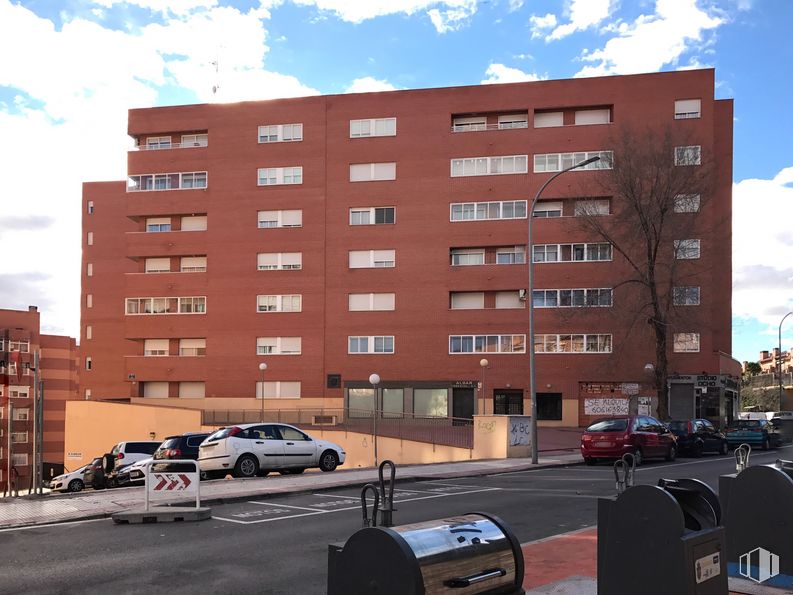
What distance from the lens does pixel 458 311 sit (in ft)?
182

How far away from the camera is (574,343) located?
5350cm

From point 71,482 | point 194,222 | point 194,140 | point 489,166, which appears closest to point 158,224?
point 194,222

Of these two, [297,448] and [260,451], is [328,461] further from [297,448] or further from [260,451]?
[260,451]

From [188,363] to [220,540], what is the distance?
50.8m

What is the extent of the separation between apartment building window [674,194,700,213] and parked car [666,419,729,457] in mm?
14290

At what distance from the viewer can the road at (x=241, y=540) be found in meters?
8.08

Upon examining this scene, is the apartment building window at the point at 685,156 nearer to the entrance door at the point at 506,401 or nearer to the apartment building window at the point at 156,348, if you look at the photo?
the entrance door at the point at 506,401

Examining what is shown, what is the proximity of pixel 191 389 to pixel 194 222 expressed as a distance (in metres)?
12.8

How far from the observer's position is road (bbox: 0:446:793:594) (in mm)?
8078

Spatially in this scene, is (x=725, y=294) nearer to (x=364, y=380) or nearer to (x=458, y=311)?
(x=458, y=311)

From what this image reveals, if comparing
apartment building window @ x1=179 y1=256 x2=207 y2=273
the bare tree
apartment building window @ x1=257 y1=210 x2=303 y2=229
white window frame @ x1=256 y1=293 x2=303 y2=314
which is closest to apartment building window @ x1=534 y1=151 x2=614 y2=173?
the bare tree

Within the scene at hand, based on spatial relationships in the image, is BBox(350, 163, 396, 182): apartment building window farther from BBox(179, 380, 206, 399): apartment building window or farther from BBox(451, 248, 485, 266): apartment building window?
BBox(179, 380, 206, 399): apartment building window

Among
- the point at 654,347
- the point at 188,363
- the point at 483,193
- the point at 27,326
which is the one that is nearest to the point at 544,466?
the point at 654,347

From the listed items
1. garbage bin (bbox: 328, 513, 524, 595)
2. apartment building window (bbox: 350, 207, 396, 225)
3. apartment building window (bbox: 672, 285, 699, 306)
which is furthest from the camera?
apartment building window (bbox: 350, 207, 396, 225)
